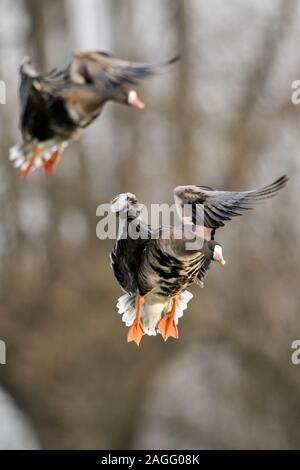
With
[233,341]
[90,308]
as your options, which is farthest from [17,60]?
[233,341]

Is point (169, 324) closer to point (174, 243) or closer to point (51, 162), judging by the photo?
point (174, 243)

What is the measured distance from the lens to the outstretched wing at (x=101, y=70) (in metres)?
2.50

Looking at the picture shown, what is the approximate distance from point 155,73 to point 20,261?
6771 mm

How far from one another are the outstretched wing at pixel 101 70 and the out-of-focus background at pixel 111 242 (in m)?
5.35

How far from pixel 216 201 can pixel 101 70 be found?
1.42 feet

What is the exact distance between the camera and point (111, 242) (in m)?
8.84

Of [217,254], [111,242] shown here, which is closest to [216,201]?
[217,254]

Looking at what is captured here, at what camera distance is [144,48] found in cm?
905

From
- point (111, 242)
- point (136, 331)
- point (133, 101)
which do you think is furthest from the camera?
point (111, 242)

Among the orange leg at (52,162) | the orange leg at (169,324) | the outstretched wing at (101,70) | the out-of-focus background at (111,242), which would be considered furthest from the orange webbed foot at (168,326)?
the out-of-focus background at (111,242)

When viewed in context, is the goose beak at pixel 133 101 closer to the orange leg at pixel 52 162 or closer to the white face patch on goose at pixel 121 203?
the white face patch on goose at pixel 121 203

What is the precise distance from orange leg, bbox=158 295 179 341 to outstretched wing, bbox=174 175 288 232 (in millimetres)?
448

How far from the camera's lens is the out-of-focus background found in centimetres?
843

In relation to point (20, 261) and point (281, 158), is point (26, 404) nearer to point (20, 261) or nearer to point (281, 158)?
point (20, 261)
